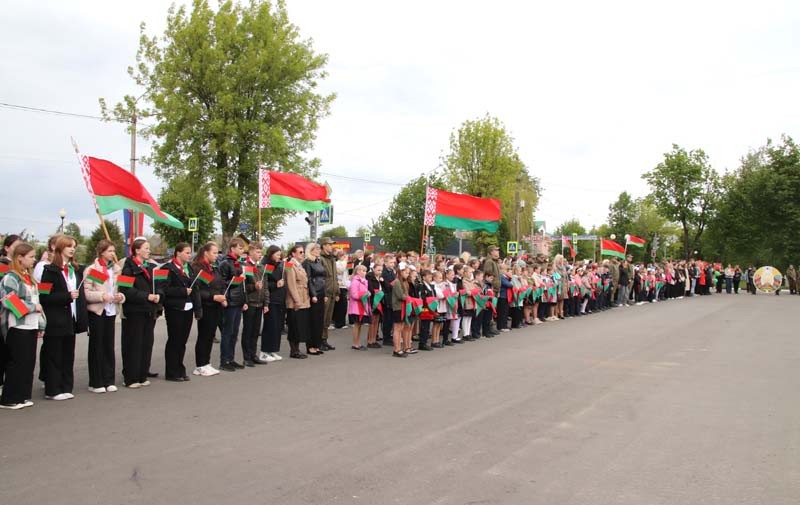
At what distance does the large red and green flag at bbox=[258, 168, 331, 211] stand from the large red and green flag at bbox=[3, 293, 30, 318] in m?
6.88

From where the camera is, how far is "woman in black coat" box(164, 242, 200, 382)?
925 centimetres

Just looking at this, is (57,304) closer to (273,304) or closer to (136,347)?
(136,347)

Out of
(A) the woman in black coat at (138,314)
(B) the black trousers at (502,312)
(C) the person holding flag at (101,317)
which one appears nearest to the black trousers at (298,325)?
(A) the woman in black coat at (138,314)

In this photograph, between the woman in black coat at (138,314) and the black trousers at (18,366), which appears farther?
the woman in black coat at (138,314)

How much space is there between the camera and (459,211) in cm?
1884

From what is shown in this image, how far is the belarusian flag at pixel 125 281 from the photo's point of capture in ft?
28.6

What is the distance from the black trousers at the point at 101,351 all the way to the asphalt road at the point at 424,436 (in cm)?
33

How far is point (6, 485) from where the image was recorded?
4.89m

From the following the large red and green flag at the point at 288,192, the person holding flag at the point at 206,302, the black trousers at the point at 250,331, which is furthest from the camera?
the large red and green flag at the point at 288,192

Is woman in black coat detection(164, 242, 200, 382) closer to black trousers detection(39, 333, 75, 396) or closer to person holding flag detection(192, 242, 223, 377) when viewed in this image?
person holding flag detection(192, 242, 223, 377)

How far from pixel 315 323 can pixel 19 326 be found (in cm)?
554

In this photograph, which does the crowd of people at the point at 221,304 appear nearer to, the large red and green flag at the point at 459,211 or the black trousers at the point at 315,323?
the black trousers at the point at 315,323

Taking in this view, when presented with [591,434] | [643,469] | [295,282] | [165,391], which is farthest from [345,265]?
[643,469]

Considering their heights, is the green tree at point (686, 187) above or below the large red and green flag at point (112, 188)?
above
